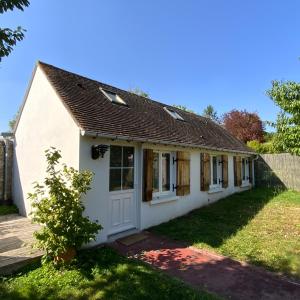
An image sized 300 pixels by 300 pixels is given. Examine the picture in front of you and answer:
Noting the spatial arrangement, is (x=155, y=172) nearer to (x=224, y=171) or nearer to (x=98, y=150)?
(x=98, y=150)

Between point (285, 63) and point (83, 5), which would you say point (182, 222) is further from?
point (285, 63)

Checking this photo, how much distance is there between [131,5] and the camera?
29.0 ft

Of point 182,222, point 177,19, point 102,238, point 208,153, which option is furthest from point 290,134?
point 102,238

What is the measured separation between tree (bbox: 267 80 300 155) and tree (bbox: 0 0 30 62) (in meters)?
9.33

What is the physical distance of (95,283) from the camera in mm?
4410

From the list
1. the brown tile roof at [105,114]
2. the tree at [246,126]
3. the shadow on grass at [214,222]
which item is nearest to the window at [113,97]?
the brown tile roof at [105,114]

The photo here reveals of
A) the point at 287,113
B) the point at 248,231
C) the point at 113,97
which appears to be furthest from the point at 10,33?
the point at 287,113

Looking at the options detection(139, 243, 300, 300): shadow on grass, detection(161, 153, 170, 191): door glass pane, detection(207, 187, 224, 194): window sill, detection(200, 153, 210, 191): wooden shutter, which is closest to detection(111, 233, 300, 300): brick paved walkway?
detection(139, 243, 300, 300): shadow on grass

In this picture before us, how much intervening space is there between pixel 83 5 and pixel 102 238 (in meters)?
6.91

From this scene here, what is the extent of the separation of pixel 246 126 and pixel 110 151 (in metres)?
27.2

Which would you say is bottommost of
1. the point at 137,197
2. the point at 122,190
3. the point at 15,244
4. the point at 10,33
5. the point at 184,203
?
the point at 15,244

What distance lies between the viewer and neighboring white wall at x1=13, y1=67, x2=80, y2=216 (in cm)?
634

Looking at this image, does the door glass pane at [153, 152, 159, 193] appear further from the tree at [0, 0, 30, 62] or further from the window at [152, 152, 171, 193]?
the tree at [0, 0, 30, 62]

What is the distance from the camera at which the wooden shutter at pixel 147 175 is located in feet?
24.5
